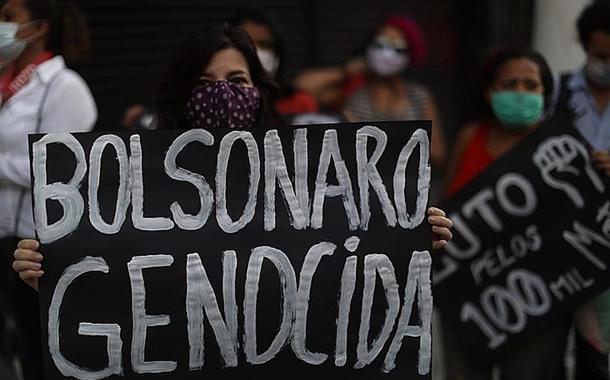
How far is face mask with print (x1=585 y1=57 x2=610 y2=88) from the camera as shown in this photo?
3.49 metres

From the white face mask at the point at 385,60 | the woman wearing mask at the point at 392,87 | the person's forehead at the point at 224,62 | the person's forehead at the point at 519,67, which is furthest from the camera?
the white face mask at the point at 385,60

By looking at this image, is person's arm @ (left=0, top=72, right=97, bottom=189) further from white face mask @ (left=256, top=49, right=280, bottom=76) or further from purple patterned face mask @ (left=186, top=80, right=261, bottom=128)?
white face mask @ (left=256, top=49, right=280, bottom=76)

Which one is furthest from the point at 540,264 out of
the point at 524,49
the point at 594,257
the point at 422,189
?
the point at 422,189

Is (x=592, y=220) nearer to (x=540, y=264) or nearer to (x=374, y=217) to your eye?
(x=540, y=264)

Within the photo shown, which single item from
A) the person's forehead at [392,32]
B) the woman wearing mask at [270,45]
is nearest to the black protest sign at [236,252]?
the woman wearing mask at [270,45]

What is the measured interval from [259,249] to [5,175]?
3.97 ft

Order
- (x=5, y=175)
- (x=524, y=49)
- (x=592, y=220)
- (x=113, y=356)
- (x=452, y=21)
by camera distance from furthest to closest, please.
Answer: (x=452, y=21) → (x=524, y=49) → (x=592, y=220) → (x=5, y=175) → (x=113, y=356)

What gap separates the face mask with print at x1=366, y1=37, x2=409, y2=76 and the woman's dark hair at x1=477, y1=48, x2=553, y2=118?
4.53 ft

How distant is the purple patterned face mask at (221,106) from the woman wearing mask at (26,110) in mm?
788

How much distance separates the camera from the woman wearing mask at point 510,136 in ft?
11.8

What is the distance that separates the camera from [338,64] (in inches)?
301

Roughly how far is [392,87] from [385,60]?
153mm

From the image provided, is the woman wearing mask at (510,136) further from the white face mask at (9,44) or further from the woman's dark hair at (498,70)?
the white face mask at (9,44)

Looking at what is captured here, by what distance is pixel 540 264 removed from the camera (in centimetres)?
358
